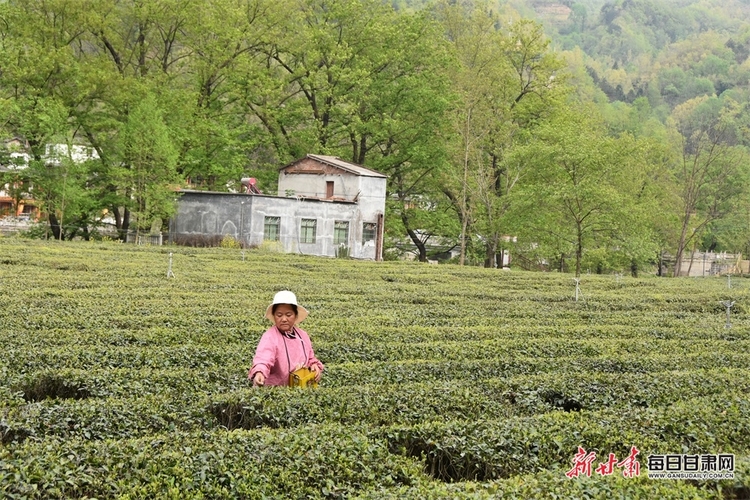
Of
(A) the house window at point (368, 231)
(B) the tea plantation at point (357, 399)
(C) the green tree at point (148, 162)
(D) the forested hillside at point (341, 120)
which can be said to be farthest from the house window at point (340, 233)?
(B) the tea plantation at point (357, 399)

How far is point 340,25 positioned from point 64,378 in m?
40.6

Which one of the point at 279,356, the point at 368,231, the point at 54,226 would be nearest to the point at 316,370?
the point at 279,356

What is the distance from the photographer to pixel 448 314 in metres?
17.6

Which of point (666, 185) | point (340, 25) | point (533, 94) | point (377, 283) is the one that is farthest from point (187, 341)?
point (666, 185)

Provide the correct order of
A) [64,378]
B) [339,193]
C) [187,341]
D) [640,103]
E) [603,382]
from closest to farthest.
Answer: [64,378], [603,382], [187,341], [339,193], [640,103]

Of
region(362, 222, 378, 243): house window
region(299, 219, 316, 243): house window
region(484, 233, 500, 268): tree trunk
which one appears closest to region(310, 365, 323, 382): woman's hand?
region(299, 219, 316, 243): house window

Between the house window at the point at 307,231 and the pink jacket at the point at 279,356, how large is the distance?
33.6 m

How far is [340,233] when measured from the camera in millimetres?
43188

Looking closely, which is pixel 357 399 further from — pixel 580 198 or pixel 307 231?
pixel 307 231

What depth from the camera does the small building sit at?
40375mm

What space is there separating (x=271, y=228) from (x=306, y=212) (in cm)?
207

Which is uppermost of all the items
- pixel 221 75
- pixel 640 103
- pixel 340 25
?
pixel 640 103

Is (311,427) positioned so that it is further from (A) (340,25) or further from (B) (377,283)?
(A) (340,25)

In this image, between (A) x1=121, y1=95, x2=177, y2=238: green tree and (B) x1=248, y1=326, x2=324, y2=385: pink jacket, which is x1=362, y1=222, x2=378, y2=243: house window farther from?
(B) x1=248, y1=326, x2=324, y2=385: pink jacket
